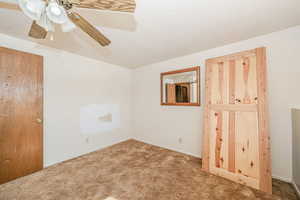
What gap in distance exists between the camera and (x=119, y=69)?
3.61 m

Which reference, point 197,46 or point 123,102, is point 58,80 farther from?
point 197,46

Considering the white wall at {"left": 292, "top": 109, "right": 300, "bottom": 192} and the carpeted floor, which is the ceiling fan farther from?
the white wall at {"left": 292, "top": 109, "right": 300, "bottom": 192}

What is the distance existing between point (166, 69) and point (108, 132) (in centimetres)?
229

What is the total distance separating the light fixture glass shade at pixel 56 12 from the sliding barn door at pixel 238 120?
7.01 ft

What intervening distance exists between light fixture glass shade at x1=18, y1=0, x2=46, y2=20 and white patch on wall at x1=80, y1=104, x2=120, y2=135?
2170 millimetres

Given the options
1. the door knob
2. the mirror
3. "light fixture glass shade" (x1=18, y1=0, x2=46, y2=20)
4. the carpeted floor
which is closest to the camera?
"light fixture glass shade" (x1=18, y1=0, x2=46, y2=20)

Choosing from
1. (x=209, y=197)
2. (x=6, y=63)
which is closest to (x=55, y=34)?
(x=6, y=63)

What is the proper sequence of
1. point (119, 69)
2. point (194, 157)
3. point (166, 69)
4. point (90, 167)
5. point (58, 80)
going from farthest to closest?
point (119, 69) < point (166, 69) < point (194, 157) < point (58, 80) < point (90, 167)

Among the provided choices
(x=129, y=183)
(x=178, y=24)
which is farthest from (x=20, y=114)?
(x=178, y=24)

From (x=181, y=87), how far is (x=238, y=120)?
4.29 ft

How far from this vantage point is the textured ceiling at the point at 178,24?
4.52 ft

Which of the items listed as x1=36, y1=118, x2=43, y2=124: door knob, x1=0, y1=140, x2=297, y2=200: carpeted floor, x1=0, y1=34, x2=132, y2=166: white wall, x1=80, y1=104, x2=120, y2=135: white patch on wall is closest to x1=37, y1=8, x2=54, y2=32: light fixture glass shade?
x1=0, y1=34, x2=132, y2=166: white wall

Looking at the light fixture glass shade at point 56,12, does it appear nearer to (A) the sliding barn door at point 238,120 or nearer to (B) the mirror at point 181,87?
(A) the sliding barn door at point 238,120

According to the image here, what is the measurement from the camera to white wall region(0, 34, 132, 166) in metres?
2.29
